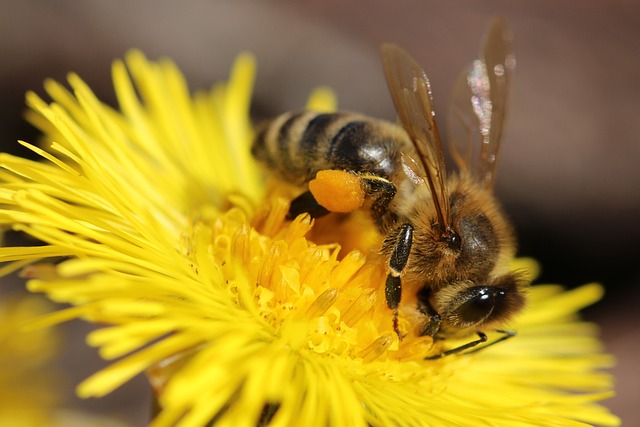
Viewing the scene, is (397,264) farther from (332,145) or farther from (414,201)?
(332,145)

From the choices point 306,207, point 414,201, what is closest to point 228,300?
point 306,207

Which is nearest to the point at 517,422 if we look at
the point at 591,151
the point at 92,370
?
the point at 92,370

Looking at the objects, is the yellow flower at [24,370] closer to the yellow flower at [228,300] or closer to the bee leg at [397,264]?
the yellow flower at [228,300]

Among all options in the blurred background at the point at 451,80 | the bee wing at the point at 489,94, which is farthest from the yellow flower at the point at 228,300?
the blurred background at the point at 451,80

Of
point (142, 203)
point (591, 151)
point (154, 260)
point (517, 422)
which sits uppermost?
point (591, 151)

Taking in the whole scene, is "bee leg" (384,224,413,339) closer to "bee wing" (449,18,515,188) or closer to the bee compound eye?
the bee compound eye

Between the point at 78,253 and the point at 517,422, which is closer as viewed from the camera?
the point at 78,253

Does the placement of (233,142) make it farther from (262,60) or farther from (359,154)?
(262,60)

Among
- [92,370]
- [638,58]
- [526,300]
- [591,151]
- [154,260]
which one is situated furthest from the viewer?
[638,58]
